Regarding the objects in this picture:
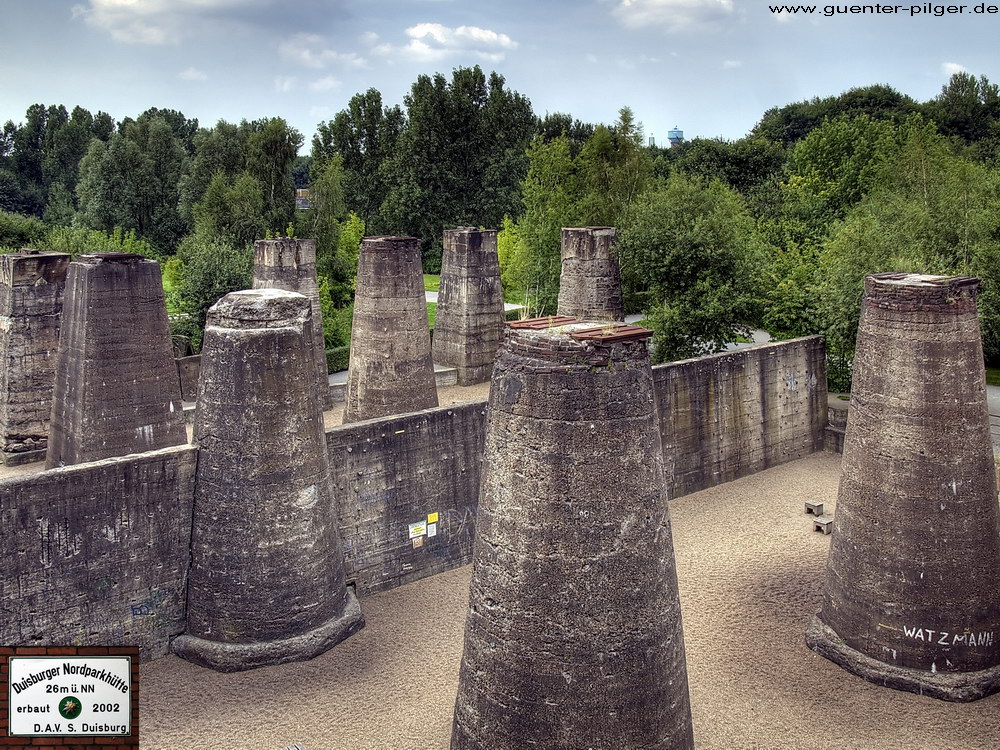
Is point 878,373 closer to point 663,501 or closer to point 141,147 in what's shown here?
point 663,501

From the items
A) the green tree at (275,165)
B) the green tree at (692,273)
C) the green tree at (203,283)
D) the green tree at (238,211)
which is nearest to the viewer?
the green tree at (692,273)

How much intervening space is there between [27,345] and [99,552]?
423 inches

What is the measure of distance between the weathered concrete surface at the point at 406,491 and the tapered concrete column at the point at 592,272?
9.93 metres

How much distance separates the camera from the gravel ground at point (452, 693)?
1102 centimetres

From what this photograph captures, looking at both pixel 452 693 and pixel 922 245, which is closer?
pixel 452 693

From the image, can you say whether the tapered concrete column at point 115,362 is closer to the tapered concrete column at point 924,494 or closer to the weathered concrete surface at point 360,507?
the weathered concrete surface at point 360,507

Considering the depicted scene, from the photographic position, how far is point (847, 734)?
11.2m

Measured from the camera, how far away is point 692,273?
26.9 metres

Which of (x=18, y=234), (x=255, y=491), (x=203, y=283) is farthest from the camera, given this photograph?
(x=18, y=234)

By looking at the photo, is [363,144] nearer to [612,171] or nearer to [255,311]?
→ [612,171]

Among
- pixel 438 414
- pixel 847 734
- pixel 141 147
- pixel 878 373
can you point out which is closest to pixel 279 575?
pixel 438 414

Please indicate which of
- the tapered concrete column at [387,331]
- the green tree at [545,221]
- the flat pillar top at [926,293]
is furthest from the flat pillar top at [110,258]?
the green tree at [545,221]

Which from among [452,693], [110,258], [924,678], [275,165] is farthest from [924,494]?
[275,165]

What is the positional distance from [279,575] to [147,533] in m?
1.83
